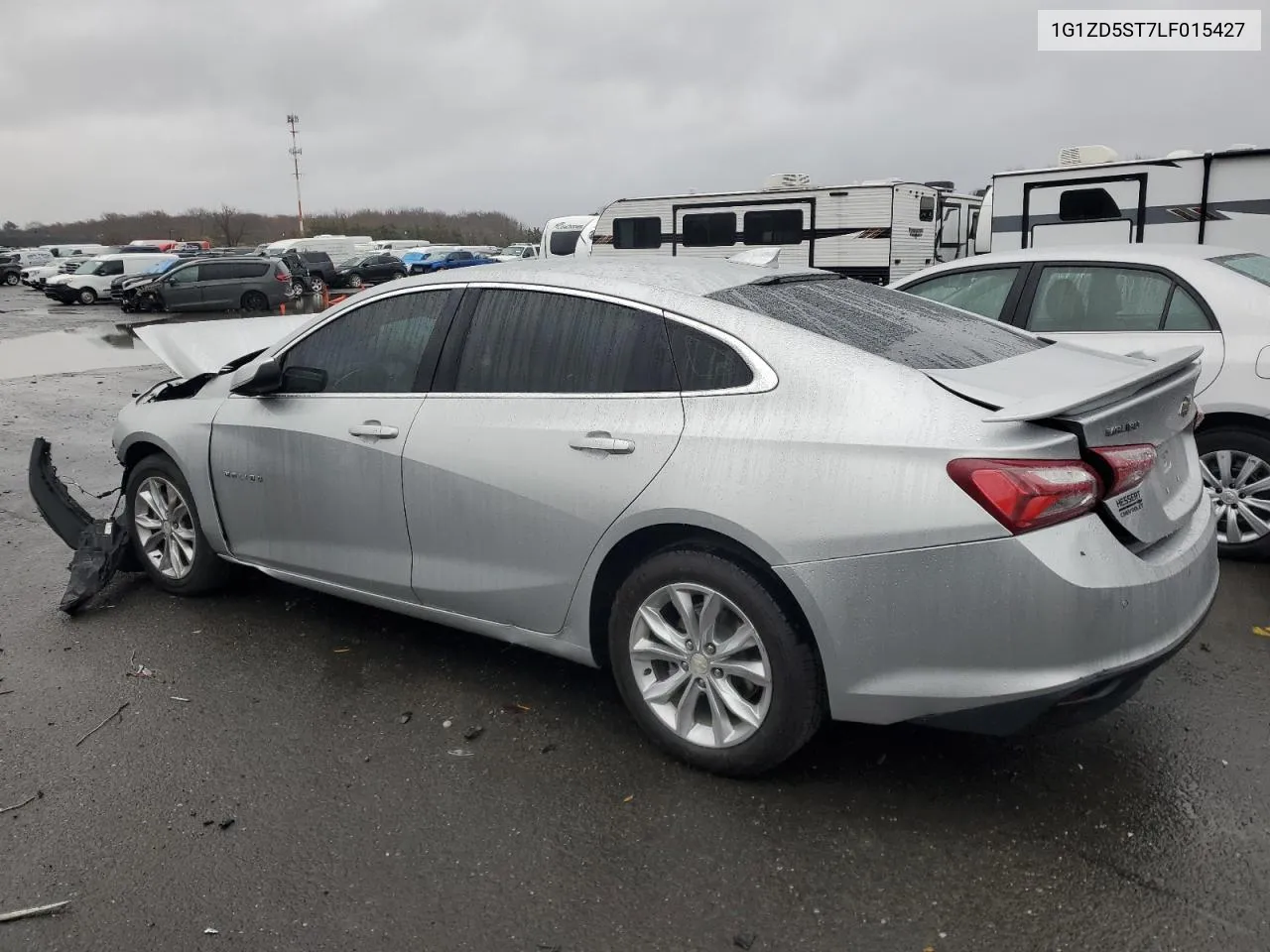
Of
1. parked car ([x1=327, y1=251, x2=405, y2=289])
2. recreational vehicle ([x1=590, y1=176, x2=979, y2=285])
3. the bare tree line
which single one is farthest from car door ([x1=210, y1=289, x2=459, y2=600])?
the bare tree line

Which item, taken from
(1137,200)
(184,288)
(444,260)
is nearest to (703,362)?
(1137,200)

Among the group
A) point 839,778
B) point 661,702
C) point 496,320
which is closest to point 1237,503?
point 839,778

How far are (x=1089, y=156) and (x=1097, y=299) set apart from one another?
8549 millimetres

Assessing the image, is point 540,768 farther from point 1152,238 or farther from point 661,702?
point 1152,238

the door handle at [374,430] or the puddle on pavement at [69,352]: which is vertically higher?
the door handle at [374,430]

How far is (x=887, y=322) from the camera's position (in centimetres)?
351

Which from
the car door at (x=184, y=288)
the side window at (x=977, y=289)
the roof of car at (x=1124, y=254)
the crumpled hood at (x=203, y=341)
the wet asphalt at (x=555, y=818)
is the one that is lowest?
the wet asphalt at (x=555, y=818)

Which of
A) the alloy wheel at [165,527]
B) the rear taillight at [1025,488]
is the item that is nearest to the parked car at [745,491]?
the rear taillight at [1025,488]

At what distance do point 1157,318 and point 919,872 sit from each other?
3.80m

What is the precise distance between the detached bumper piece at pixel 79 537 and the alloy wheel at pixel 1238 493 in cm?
549

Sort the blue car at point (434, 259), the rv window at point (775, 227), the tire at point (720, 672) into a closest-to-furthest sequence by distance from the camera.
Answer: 1. the tire at point (720, 672)
2. the rv window at point (775, 227)
3. the blue car at point (434, 259)

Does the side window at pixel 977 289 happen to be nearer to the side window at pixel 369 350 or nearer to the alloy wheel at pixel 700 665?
the side window at pixel 369 350

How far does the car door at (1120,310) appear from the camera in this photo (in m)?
5.21

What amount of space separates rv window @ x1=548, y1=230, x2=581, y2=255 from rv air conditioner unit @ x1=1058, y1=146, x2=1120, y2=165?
44.7ft
